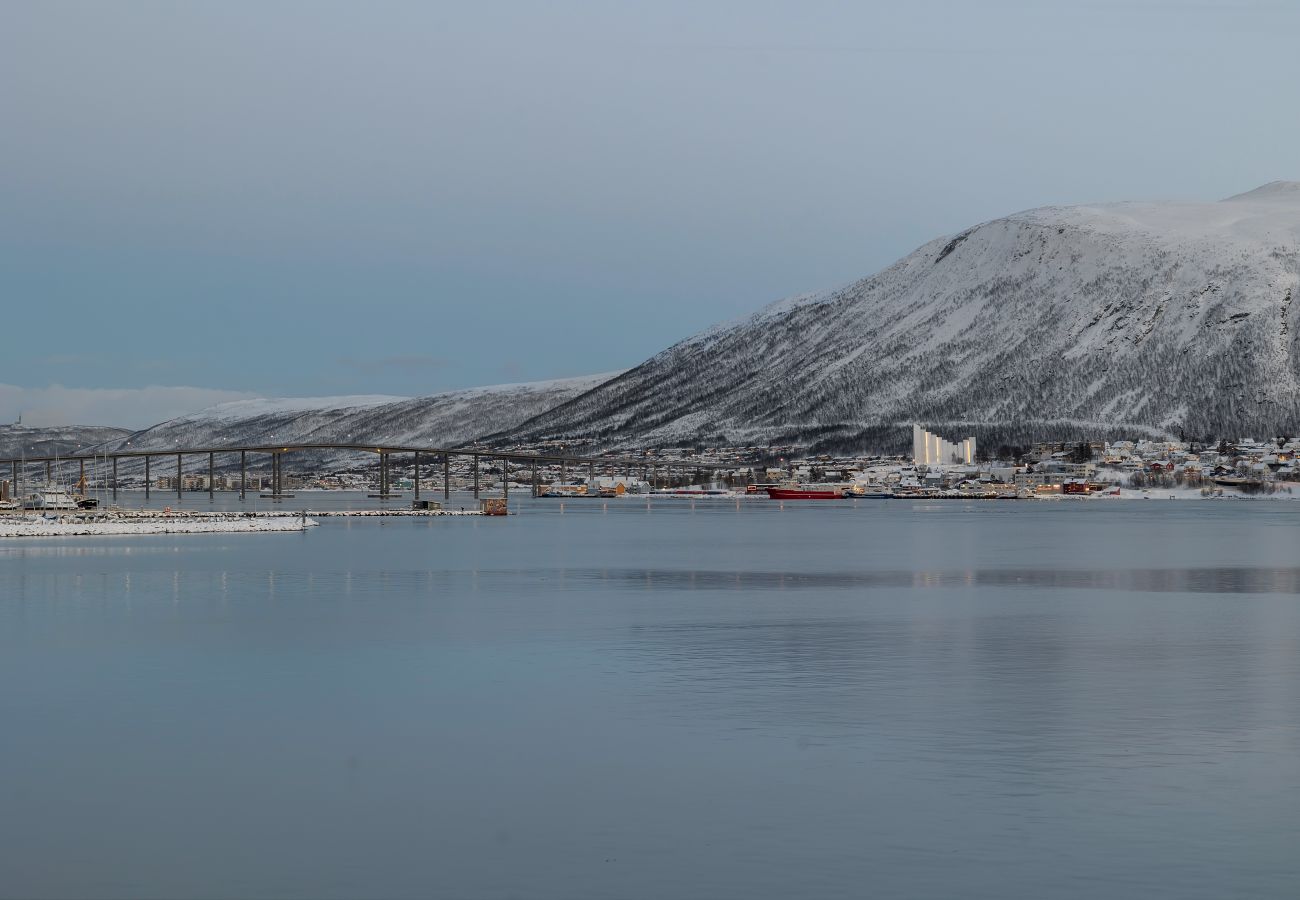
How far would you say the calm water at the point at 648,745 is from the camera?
1794 cm

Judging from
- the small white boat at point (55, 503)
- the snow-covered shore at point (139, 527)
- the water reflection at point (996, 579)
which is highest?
the small white boat at point (55, 503)

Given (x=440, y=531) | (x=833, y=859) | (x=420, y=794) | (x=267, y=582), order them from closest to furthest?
(x=833, y=859) < (x=420, y=794) < (x=267, y=582) < (x=440, y=531)

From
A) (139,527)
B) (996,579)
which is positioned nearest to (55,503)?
(139,527)

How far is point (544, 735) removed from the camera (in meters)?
26.4

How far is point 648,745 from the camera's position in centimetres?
2547

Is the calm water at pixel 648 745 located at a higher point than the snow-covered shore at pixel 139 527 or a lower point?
lower

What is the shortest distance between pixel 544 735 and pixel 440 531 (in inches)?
4285

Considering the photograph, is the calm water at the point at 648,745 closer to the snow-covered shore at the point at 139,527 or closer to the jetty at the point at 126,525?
the snow-covered shore at the point at 139,527

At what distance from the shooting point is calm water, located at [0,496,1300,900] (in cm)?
1794

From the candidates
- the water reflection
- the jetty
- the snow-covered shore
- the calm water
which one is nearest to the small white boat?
the jetty

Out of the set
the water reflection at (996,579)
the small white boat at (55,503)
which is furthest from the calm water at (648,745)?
the small white boat at (55,503)

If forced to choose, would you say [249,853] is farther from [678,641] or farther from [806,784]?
[678,641]

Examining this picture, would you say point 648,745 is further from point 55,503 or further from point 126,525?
point 55,503

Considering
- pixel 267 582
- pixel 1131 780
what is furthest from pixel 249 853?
pixel 267 582
